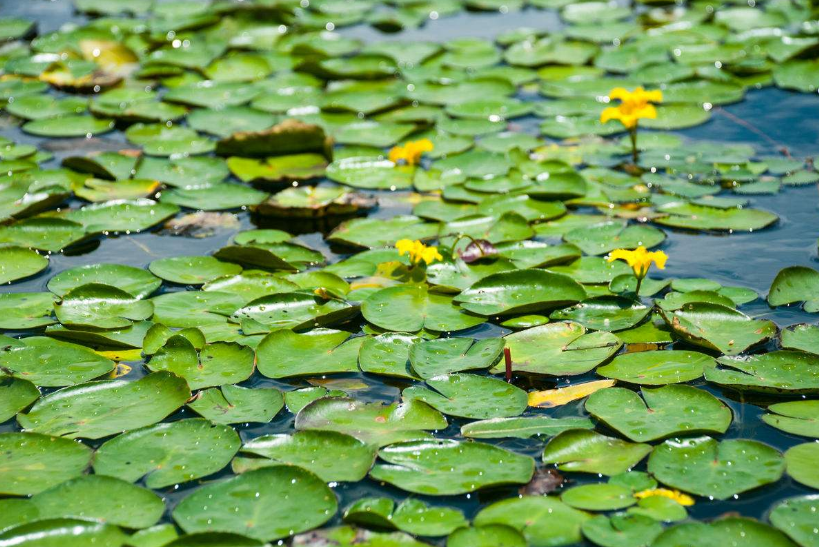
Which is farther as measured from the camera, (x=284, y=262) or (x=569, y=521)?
(x=284, y=262)

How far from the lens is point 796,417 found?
7.71 ft

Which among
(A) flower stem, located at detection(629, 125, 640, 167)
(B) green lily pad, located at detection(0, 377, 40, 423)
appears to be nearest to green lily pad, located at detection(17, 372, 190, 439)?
(B) green lily pad, located at detection(0, 377, 40, 423)

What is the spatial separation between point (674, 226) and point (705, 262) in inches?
11.2

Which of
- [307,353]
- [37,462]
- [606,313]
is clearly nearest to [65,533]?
[37,462]

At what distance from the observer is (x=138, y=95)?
190 inches

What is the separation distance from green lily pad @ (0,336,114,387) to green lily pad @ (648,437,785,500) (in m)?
1.55

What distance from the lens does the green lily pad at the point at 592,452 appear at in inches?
86.2

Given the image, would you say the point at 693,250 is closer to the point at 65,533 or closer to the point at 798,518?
the point at 798,518

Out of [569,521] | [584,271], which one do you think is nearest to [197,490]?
[569,521]

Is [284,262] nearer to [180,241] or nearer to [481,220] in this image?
[180,241]

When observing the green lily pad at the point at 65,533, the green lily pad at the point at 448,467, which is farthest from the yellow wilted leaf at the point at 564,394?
the green lily pad at the point at 65,533

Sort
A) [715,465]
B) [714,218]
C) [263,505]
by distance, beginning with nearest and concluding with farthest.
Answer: [263,505] → [715,465] → [714,218]

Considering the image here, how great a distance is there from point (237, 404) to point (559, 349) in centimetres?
93

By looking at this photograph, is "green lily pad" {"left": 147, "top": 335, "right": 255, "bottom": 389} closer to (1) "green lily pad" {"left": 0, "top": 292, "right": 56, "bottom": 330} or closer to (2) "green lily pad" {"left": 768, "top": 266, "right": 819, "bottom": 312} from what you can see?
(1) "green lily pad" {"left": 0, "top": 292, "right": 56, "bottom": 330}
